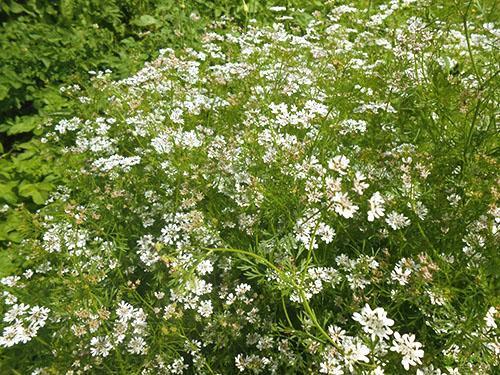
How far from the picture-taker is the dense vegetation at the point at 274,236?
1.93 metres

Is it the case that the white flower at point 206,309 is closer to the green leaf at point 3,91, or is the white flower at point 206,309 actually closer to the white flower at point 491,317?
the white flower at point 491,317

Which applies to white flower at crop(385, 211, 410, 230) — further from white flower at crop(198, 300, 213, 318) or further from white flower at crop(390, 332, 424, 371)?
white flower at crop(198, 300, 213, 318)

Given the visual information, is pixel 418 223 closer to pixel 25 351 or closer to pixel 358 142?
pixel 358 142

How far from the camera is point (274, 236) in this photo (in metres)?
2.18

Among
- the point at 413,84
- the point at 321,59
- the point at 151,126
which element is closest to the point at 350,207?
the point at 413,84

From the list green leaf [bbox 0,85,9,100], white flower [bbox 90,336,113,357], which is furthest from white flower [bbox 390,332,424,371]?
green leaf [bbox 0,85,9,100]

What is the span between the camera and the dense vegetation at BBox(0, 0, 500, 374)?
1929 millimetres

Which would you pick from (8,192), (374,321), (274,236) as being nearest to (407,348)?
(374,321)

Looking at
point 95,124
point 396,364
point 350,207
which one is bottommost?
point 95,124

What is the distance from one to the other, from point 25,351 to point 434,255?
2048 millimetres

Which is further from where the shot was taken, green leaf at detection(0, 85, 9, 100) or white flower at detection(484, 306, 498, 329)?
green leaf at detection(0, 85, 9, 100)

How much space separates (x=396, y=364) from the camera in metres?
1.88


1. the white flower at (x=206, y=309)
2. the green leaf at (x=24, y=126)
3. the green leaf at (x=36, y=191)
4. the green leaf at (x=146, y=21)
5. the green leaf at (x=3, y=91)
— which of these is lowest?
the green leaf at (x=36, y=191)

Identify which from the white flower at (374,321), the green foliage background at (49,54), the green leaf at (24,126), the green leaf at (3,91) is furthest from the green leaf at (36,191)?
the white flower at (374,321)
